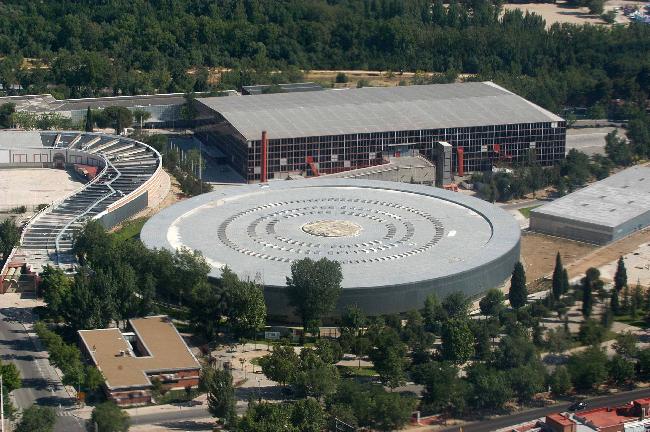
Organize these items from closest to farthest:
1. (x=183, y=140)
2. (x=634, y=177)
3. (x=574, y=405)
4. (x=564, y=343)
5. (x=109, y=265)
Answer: (x=574, y=405) → (x=564, y=343) → (x=109, y=265) → (x=634, y=177) → (x=183, y=140)

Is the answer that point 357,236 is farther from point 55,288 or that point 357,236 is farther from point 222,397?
point 222,397

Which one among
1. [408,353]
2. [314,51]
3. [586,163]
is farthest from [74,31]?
[408,353]

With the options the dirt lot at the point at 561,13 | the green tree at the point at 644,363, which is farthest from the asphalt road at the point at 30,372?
the dirt lot at the point at 561,13

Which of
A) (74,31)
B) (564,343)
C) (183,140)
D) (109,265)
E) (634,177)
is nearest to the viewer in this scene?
(564,343)

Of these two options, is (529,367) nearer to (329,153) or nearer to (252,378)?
(252,378)

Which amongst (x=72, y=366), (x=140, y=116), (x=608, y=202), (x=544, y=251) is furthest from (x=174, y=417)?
(x=140, y=116)

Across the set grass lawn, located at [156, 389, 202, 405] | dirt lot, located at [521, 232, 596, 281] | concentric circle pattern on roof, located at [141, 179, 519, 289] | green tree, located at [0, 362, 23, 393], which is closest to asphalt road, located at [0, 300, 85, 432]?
green tree, located at [0, 362, 23, 393]

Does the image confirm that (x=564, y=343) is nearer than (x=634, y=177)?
Yes
